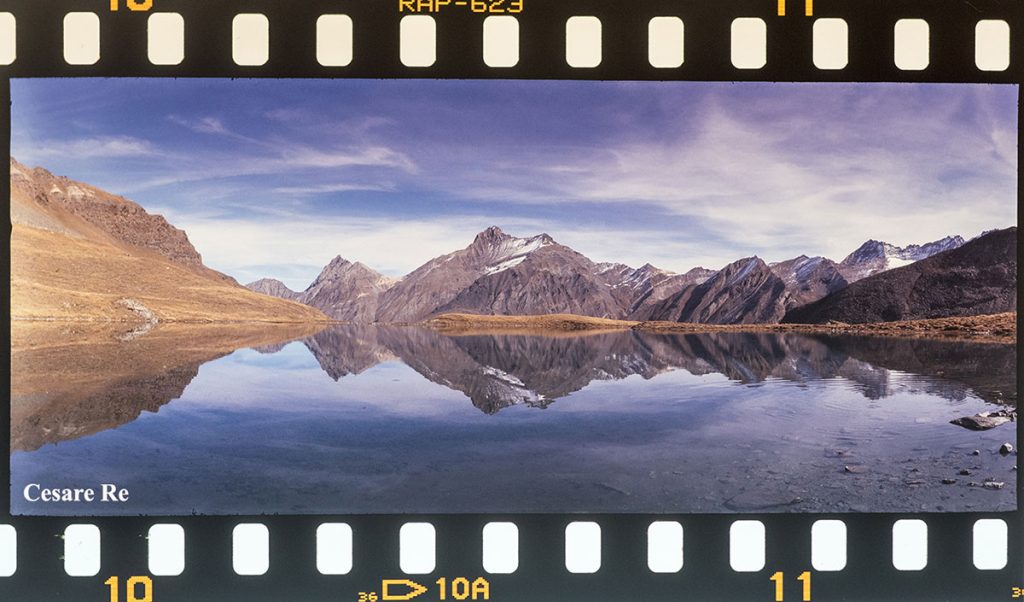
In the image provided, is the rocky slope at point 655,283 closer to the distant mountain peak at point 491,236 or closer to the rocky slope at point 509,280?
the rocky slope at point 509,280

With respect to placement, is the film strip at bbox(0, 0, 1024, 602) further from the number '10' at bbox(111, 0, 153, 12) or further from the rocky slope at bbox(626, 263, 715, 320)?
the rocky slope at bbox(626, 263, 715, 320)

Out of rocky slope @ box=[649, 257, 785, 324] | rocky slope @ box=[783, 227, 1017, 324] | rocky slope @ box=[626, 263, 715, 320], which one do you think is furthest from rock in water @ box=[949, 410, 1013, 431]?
rocky slope @ box=[626, 263, 715, 320]

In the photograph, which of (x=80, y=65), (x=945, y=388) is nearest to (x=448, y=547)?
(x=945, y=388)

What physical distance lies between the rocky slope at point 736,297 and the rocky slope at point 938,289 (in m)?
0.39

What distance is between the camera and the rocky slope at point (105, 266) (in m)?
4.60

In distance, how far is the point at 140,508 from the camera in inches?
179

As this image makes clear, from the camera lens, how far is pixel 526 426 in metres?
4.98

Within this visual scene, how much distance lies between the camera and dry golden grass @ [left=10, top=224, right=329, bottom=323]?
4.67 m

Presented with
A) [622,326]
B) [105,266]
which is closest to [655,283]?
[622,326]

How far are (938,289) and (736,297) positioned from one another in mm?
2217

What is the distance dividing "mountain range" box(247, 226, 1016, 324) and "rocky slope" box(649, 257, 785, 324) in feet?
0.04

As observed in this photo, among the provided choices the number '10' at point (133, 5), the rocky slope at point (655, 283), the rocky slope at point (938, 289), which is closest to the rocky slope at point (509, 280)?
the rocky slope at point (655, 283)

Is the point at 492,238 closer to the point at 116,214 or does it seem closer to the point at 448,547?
the point at 448,547

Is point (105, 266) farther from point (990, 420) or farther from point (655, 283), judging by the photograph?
point (990, 420)
